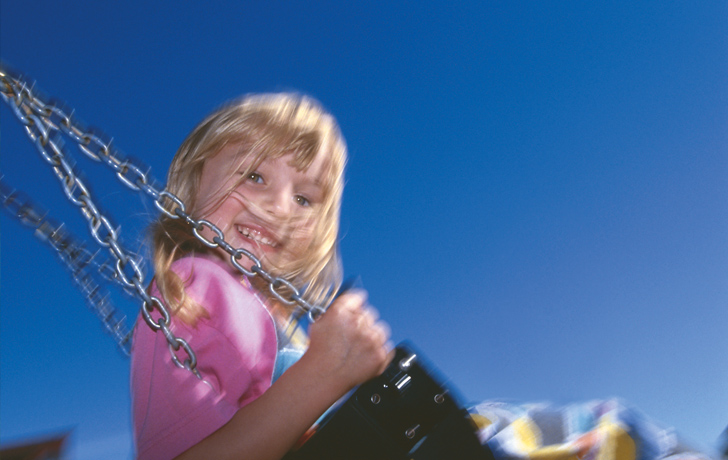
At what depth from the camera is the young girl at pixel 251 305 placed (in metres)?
0.72

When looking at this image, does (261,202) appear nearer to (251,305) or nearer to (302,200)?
(302,200)

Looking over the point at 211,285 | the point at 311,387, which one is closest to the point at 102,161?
the point at 211,285

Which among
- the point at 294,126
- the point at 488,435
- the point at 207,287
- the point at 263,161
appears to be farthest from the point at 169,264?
the point at 488,435

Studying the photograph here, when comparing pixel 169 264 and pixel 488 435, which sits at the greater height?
pixel 169 264

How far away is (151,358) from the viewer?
80 cm

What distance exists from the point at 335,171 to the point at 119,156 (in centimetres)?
68

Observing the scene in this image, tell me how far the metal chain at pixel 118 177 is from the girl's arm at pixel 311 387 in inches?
3.1

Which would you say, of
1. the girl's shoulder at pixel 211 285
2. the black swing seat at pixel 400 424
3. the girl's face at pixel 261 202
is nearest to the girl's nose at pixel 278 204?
the girl's face at pixel 261 202

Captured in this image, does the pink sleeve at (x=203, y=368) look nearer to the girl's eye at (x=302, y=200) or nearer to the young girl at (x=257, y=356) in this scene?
the young girl at (x=257, y=356)

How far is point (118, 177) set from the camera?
652mm

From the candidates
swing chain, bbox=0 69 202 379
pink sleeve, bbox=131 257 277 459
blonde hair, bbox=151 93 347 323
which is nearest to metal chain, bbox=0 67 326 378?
swing chain, bbox=0 69 202 379

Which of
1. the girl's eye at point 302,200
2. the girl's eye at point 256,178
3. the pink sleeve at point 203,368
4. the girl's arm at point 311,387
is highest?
the girl's eye at point 256,178

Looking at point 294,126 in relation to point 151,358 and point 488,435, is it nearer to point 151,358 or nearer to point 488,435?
point 151,358

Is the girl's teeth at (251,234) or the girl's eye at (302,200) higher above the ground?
the girl's eye at (302,200)
